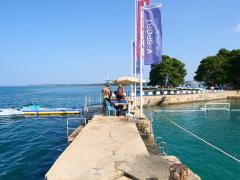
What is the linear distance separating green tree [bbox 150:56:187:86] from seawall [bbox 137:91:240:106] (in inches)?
1029

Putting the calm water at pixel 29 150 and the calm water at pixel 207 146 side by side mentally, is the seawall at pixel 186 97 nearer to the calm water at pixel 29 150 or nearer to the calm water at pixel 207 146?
the calm water at pixel 207 146

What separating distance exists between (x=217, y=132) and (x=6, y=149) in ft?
56.7

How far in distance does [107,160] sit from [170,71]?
262ft

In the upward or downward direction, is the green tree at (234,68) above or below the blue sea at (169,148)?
above

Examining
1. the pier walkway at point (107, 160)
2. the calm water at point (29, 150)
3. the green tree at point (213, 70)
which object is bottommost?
the calm water at point (29, 150)

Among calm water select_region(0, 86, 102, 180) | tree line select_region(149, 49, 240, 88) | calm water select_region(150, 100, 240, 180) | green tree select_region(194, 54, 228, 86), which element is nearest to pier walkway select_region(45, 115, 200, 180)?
calm water select_region(0, 86, 102, 180)

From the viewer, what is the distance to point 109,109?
1512 centimetres

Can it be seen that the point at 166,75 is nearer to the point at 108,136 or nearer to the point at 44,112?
the point at 44,112

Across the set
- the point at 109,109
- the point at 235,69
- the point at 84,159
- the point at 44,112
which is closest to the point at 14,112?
the point at 44,112

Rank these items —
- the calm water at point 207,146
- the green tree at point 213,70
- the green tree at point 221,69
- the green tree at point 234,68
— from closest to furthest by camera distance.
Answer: the calm water at point 207,146
the green tree at point 234,68
the green tree at point 221,69
the green tree at point 213,70

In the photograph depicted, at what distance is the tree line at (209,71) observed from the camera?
75188mm

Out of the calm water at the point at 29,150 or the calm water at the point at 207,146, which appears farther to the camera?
the calm water at the point at 207,146

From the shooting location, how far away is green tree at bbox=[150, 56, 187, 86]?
83.6 meters

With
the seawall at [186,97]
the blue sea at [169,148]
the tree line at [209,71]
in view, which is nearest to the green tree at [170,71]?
Result: the tree line at [209,71]
